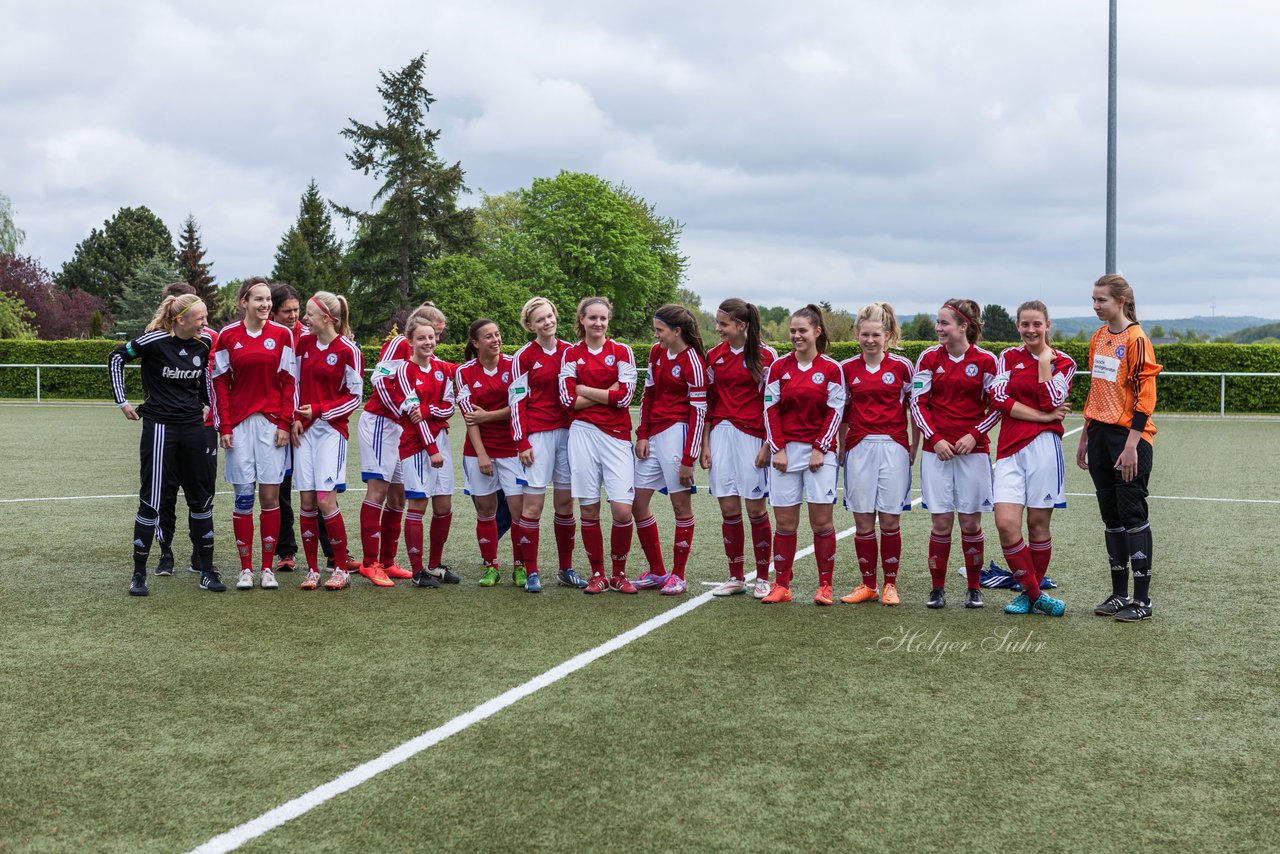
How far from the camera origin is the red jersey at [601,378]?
6934mm

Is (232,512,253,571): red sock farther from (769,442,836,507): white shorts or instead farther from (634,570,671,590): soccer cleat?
(769,442,836,507): white shorts

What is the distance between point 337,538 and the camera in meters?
7.30

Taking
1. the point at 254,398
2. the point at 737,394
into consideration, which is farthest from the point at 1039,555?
the point at 254,398

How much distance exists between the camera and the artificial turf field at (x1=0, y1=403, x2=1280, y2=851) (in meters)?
3.53

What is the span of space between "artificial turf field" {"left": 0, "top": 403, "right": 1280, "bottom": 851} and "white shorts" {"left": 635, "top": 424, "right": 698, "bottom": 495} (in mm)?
729

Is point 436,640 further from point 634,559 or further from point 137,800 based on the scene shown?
point 634,559

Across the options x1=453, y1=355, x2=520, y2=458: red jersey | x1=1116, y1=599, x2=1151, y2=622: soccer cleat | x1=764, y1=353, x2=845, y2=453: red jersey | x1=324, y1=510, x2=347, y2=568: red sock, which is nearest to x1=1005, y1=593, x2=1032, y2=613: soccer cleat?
x1=1116, y1=599, x2=1151, y2=622: soccer cleat

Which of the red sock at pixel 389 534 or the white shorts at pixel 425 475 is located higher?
the white shorts at pixel 425 475

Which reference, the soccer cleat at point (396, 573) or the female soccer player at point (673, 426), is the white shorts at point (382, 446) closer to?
the soccer cleat at point (396, 573)

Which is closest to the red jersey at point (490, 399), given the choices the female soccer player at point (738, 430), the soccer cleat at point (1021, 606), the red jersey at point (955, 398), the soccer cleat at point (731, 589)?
the female soccer player at point (738, 430)

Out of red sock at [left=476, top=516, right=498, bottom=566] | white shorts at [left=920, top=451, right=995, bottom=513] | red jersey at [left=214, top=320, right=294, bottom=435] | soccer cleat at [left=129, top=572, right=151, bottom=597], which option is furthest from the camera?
red sock at [left=476, top=516, right=498, bottom=566]

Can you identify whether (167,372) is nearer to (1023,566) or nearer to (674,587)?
(674,587)

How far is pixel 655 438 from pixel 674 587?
0.98m

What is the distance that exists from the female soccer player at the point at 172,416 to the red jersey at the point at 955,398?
461 centimetres
